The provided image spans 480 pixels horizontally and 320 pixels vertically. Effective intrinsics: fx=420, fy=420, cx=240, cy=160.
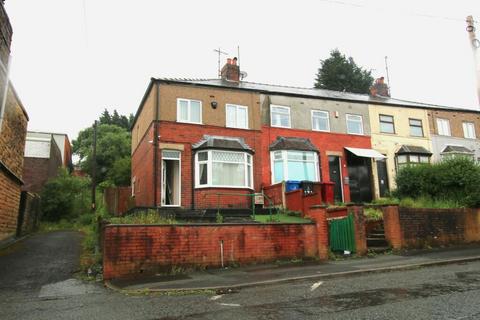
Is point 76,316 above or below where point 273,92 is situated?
below

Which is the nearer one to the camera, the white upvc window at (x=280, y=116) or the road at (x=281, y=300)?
the road at (x=281, y=300)

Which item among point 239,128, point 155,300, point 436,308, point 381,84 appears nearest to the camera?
point 436,308

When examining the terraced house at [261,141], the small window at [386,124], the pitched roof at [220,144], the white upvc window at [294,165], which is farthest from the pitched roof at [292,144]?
the small window at [386,124]

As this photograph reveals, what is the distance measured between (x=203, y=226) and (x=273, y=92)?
1215cm

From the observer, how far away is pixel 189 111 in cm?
2038

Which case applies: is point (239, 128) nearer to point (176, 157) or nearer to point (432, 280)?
point (176, 157)

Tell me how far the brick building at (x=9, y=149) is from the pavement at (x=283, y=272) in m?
8.32

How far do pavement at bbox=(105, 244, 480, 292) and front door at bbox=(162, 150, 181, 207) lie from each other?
837cm

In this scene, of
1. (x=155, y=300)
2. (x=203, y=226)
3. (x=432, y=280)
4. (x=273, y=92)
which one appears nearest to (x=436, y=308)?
(x=432, y=280)

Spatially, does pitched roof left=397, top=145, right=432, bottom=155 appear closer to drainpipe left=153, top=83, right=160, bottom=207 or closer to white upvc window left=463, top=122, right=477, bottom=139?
white upvc window left=463, top=122, right=477, bottom=139

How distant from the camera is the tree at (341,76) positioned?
49.5 metres

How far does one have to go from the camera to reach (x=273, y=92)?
22.6m

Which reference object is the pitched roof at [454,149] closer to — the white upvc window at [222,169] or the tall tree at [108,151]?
the white upvc window at [222,169]

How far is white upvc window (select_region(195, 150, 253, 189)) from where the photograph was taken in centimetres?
1917
